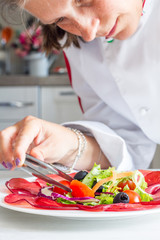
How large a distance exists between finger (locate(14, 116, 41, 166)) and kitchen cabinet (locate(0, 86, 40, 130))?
1.82 m

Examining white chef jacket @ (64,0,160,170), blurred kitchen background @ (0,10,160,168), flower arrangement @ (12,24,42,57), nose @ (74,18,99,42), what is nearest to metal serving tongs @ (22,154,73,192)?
nose @ (74,18,99,42)

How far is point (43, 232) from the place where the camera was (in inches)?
19.7

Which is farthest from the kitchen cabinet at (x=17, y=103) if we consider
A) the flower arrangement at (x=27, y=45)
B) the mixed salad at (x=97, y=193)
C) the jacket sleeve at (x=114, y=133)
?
the mixed salad at (x=97, y=193)

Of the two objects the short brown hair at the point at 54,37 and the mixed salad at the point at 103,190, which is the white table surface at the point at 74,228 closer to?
the mixed salad at the point at 103,190

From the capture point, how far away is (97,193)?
0.63m

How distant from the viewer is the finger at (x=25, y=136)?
2.11 ft

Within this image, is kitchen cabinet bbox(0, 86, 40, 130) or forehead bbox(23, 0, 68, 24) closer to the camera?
forehead bbox(23, 0, 68, 24)

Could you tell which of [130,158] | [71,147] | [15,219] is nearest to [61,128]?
[71,147]

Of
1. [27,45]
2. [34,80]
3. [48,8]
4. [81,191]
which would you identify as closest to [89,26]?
[48,8]

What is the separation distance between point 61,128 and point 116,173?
13.2 inches

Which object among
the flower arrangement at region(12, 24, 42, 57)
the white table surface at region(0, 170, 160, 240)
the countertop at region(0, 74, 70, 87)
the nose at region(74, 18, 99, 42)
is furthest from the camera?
the flower arrangement at region(12, 24, 42, 57)

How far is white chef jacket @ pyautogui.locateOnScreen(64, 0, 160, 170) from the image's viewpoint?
3.43ft

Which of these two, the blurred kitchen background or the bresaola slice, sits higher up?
the bresaola slice

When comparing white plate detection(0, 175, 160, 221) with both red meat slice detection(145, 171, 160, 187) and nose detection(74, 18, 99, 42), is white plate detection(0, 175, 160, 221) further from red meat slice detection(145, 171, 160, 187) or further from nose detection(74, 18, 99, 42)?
nose detection(74, 18, 99, 42)
